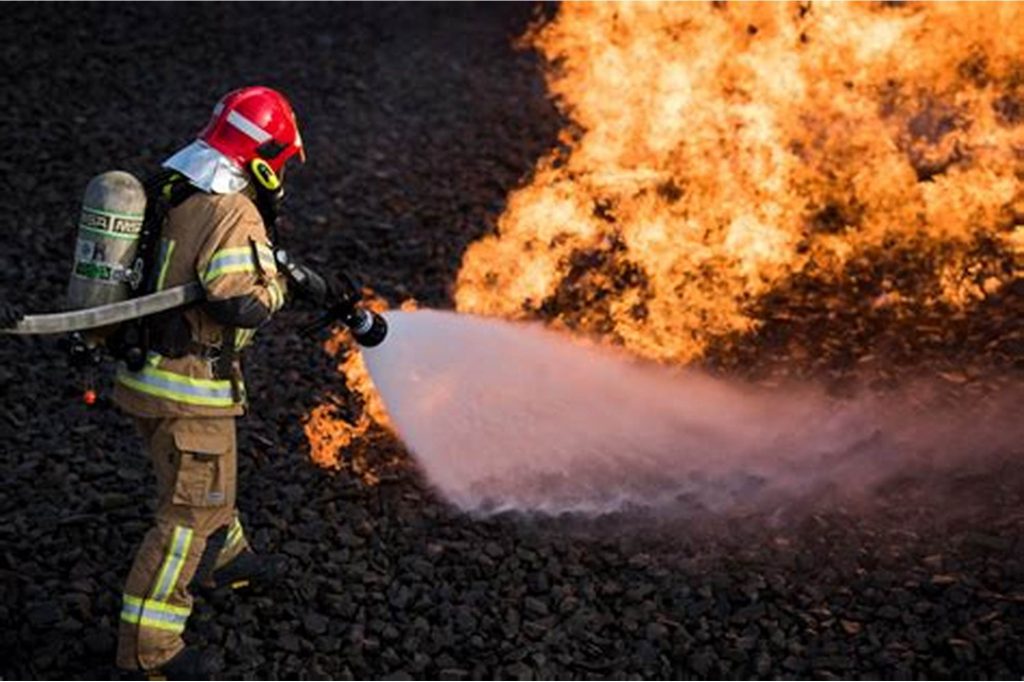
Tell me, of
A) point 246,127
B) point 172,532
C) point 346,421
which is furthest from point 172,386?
point 346,421

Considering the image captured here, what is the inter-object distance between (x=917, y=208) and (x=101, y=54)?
9.14 meters

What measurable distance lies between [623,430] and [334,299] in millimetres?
2562

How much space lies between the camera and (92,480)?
6.88 metres

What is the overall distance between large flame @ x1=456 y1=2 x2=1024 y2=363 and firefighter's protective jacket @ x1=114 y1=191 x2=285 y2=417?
12.6 ft

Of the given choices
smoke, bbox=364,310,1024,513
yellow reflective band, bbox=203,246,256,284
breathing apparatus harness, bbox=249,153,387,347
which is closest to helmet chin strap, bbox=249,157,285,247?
breathing apparatus harness, bbox=249,153,387,347

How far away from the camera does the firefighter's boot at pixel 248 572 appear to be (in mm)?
5871

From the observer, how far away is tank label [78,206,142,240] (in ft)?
16.1

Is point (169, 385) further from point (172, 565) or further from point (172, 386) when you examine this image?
point (172, 565)

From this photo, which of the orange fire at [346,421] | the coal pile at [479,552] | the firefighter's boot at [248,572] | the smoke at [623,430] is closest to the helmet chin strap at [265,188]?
the firefighter's boot at [248,572]

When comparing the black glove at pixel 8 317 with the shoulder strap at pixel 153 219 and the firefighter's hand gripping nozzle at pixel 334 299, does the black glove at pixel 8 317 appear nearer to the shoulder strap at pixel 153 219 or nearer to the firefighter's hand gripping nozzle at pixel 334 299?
the shoulder strap at pixel 153 219

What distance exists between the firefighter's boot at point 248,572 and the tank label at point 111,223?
183cm

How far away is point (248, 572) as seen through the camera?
19.4 ft

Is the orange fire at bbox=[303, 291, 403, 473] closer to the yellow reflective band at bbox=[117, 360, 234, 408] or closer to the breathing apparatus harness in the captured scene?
the breathing apparatus harness

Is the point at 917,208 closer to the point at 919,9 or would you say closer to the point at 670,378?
the point at 919,9
